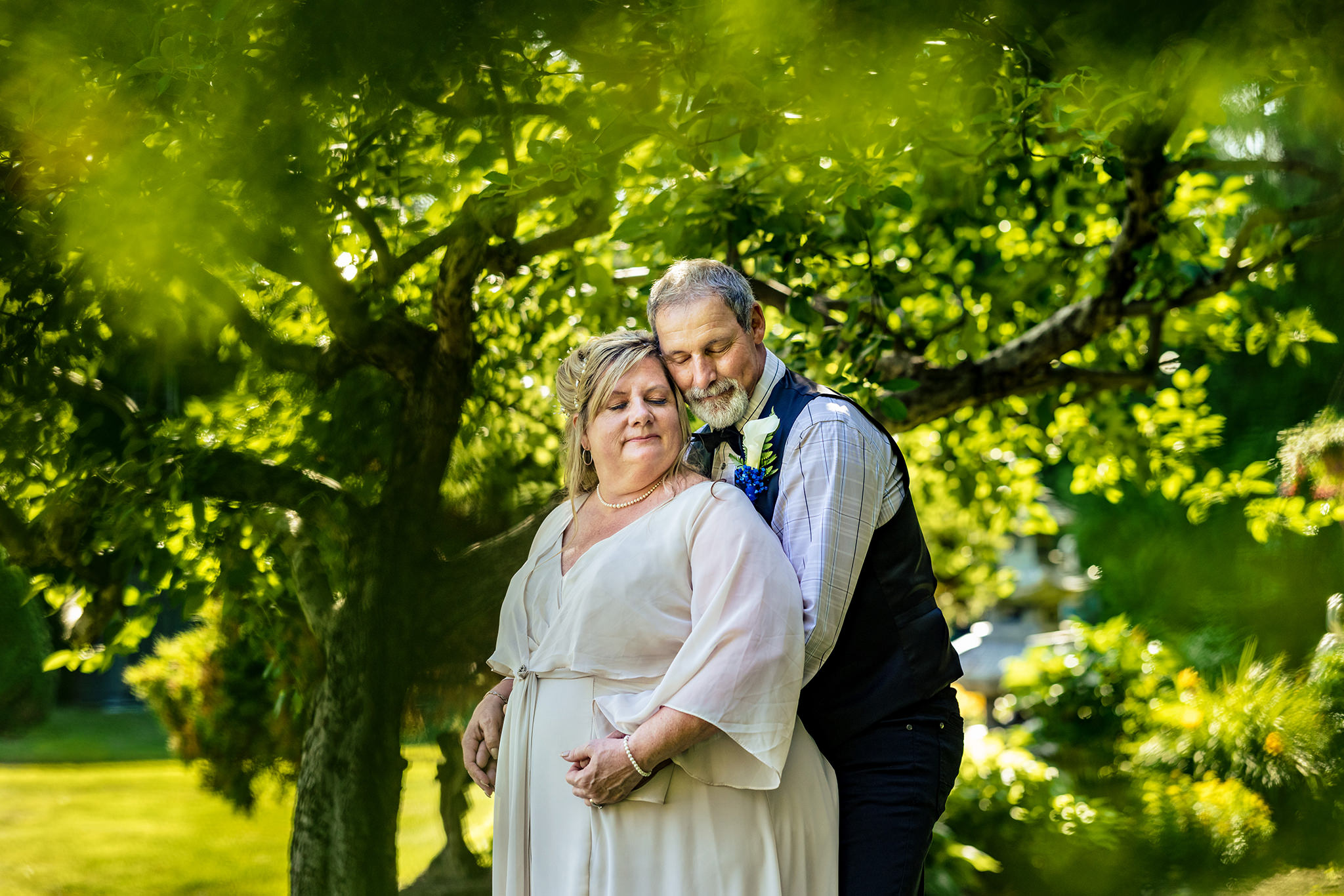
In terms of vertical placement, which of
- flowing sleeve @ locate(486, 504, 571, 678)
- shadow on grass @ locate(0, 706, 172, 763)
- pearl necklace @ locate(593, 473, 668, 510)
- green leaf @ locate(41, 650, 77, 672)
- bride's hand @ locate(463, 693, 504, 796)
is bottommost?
shadow on grass @ locate(0, 706, 172, 763)

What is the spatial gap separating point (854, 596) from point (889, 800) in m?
0.38

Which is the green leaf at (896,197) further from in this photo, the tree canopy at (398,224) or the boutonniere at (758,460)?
the boutonniere at (758,460)

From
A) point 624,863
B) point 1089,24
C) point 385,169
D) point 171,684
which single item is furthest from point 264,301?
point 1089,24

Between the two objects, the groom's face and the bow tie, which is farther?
the bow tie

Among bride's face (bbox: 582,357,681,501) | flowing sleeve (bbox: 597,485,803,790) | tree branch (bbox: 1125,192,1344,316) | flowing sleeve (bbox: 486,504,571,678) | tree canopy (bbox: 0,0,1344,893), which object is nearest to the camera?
flowing sleeve (bbox: 597,485,803,790)

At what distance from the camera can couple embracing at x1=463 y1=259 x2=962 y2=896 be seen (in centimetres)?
170

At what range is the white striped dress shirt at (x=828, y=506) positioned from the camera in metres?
1.77

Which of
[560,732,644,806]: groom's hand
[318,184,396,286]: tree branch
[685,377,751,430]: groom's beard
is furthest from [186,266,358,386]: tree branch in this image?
[560,732,644,806]: groom's hand

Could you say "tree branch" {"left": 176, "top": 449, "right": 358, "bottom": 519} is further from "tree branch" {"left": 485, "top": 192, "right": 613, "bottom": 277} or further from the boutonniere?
the boutonniere

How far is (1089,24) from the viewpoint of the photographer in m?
2.72

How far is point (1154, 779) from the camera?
5.71 metres

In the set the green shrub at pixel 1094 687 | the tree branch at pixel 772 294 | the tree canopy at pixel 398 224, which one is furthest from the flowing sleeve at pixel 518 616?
the green shrub at pixel 1094 687

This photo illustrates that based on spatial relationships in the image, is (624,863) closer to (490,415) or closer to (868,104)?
(490,415)

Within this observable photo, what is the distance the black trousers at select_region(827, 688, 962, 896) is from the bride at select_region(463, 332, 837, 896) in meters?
0.04
